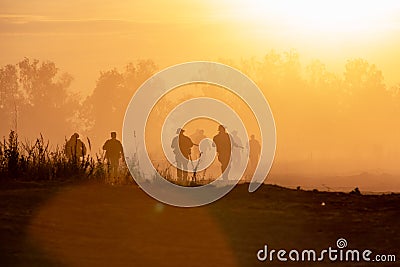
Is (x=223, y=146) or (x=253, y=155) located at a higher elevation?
(x=253, y=155)

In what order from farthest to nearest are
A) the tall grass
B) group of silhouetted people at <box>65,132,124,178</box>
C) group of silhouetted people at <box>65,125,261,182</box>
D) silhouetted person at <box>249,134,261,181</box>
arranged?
silhouetted person at <box>249,134,261,181</box>, group of silhouetted people at <box>65,125,261,182</box>, group of silhouetted people at <box>65,132,124,178</box>, the tall grass

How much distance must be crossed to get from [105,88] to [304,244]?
94.4 m

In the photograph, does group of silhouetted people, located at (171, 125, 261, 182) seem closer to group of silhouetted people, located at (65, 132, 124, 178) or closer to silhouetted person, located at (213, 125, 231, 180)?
silhouetted person, located at (213, 125, 231, 180)

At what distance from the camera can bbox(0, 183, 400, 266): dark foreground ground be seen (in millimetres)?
19578

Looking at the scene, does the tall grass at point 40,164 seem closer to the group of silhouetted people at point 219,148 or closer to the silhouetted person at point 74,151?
the silhouetted person at point 74,151

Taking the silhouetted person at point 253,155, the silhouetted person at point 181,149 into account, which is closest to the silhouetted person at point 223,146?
the silhouetted person at point 181,149

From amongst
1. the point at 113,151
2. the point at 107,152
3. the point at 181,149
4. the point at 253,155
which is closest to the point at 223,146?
the point at 181,149

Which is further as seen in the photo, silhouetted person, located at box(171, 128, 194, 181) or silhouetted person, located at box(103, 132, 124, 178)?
silhouetted person, located at box(171, 128, 194, 181)

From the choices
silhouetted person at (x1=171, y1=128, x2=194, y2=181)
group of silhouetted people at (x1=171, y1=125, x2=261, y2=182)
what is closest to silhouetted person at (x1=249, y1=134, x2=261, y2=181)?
group of silhouetted people at (x1=171, y1=125, x2=261, y2=182)

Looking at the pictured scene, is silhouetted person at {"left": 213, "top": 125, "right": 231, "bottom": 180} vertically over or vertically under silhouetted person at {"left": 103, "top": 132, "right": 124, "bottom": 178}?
over

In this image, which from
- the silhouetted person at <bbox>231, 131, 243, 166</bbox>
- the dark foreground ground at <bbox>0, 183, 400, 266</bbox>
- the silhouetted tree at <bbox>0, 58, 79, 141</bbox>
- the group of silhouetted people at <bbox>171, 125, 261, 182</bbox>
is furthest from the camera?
the silhouetted tree at <bbox>0, 58, 79, 141</bbox>

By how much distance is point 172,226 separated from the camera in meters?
22.5

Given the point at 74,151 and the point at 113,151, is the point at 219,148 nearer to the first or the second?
the point at 113,151

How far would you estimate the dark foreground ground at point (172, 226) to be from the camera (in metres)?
19.6
